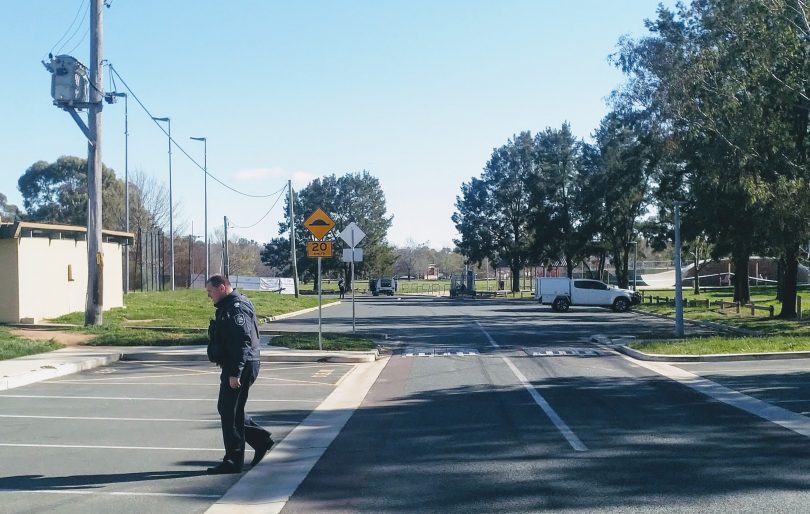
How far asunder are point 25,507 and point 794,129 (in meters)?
25.2

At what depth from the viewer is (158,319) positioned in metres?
30.0

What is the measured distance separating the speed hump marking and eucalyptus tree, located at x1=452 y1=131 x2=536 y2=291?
61397mm

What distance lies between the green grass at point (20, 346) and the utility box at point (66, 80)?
7.15 m

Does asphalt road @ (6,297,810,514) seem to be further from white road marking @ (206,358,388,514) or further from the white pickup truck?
the white pickup truck

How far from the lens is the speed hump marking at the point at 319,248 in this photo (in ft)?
65.7

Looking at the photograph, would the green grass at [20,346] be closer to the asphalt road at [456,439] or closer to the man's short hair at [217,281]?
the asphalt road at [456,439]

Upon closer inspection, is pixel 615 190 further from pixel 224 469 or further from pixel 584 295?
pixel 224 469

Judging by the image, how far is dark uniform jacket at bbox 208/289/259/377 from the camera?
27.1ft

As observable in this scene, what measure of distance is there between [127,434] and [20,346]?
33.5ft

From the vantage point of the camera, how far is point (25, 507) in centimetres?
721

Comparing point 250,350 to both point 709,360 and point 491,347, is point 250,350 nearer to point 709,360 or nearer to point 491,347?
point 709,360

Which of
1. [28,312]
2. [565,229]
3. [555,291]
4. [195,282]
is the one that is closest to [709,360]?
[28,312]

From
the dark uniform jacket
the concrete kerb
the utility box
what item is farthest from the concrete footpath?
the dark uniform jacket

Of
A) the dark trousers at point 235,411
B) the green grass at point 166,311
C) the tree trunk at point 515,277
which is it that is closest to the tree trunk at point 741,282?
the green grass at point 166,311
